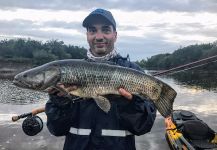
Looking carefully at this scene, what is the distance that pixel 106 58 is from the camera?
538 centimetres

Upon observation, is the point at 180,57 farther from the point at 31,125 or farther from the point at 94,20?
the point at 94,20

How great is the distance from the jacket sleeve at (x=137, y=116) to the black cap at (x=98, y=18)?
3.72 feet

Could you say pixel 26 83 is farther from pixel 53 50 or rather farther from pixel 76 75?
pixel 53 50

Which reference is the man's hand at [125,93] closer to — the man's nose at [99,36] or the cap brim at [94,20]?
the man's nose at [99,36]

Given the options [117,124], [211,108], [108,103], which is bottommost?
[211,108]

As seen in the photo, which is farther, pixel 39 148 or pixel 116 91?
pixel 39 148

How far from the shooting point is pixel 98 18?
5.52m

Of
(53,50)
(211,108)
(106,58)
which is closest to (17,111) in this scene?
(211,108)

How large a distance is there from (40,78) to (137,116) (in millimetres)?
1319

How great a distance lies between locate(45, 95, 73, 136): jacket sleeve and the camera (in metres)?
5.05

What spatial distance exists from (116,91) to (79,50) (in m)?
128

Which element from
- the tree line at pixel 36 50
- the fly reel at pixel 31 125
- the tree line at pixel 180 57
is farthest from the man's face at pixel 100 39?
the tree line at pixel 180 57

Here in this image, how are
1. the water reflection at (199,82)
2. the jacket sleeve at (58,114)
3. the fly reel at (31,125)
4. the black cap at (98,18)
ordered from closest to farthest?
1. the jacket sleeve at (58,114)
2. the black cap at (98,18)
3. the fly reel at (31,125)
4. the water reflection at (199,82)

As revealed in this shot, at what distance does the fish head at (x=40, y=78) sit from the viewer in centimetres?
484
